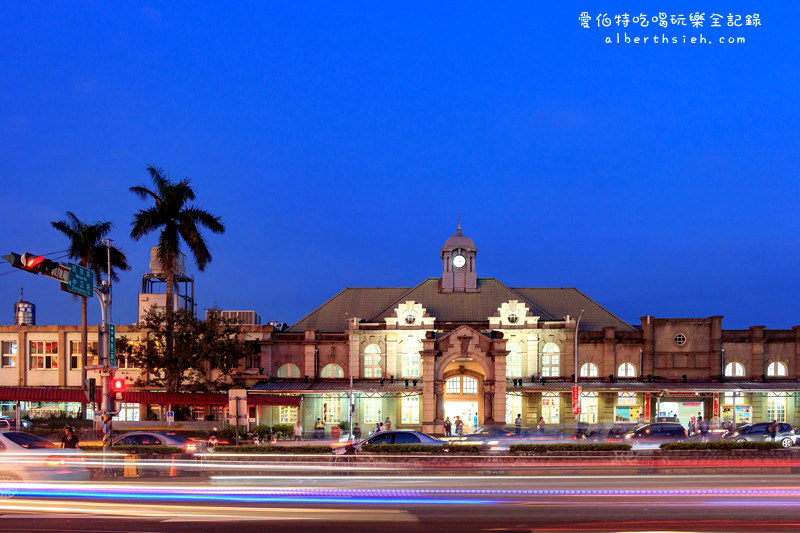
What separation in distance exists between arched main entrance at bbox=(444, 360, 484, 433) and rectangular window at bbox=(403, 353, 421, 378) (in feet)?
7.17

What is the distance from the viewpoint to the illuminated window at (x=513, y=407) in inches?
1951

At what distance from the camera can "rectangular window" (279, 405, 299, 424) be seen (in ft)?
163

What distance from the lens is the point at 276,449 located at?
30.1 m

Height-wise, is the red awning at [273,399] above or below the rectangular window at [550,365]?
below

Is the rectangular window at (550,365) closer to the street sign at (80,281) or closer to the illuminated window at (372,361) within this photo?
the illuminated window at (372,361)

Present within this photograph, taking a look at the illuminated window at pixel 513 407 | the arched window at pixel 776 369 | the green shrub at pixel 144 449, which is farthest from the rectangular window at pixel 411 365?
the arched window at pixel 776 369

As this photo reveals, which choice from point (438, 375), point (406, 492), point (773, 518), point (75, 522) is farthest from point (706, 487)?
point (438, 375)

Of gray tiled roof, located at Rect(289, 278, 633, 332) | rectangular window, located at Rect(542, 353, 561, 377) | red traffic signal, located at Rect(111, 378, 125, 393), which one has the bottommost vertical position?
rectangular window, located at Rect(542, 353, 561, 377)

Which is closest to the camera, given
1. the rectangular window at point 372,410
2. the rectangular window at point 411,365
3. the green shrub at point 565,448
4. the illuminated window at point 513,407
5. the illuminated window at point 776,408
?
the green shrub at point 565,448

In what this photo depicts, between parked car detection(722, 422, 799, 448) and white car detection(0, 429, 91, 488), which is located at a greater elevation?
white car detection(0, 429, 91, 488)

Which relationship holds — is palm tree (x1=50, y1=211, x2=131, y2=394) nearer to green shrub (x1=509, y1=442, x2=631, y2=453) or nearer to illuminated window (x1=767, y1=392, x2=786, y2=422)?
green shrub (x1=509, y1=442, x2=631, y2=453)

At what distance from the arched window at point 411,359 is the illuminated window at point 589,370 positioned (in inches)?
441

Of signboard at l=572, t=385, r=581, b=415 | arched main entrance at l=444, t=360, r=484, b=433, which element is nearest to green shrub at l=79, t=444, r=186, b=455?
arched main entrance at l=444, t=360, r=484, b=433

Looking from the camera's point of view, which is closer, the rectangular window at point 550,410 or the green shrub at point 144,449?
the green shrub at point 144,449
